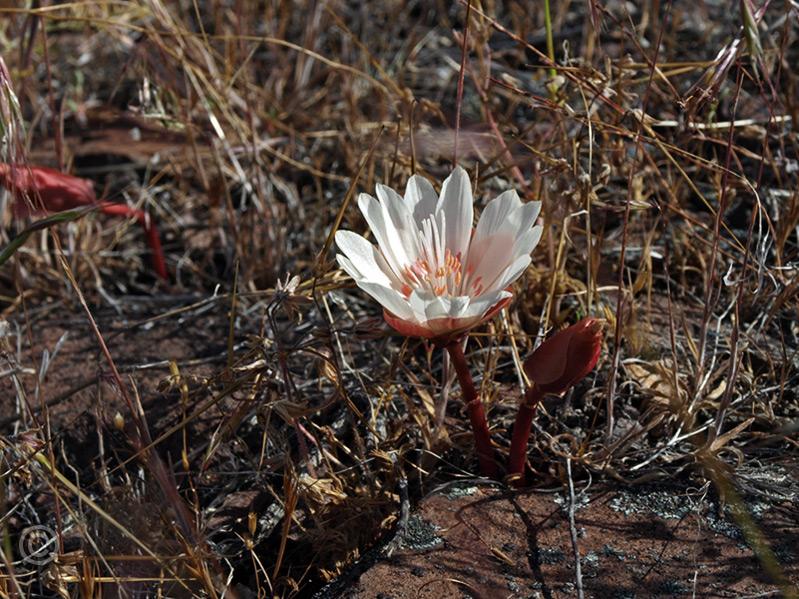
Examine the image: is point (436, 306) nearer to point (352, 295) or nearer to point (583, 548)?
point (583, 548)

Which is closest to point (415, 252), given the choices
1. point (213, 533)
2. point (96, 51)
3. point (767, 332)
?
point (213, 533)

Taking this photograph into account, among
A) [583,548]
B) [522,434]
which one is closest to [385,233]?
[522,434]

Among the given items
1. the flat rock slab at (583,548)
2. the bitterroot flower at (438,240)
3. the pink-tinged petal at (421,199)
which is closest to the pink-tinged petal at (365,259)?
the bitterroot flower at (438,240)

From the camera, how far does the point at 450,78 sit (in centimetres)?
311

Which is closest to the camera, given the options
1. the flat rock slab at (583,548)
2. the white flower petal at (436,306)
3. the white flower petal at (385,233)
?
the white flower petal at (436,306)

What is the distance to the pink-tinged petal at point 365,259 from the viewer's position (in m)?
1.61

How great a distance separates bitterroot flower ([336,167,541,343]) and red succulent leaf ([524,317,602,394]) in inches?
4.3

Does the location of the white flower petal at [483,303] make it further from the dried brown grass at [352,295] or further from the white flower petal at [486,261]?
the dried brown grass at [352,295]

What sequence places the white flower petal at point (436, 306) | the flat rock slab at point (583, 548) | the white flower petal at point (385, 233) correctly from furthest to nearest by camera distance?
1. the white flower petal at point (385, 233)
2. the flat rock slab at point (583, 548)
3. the white flower petal at point (436, 306)

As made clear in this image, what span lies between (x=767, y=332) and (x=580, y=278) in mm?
411

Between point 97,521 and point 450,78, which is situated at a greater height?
point 450,78

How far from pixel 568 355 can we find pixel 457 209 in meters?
0.33

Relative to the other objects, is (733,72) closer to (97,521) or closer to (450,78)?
(450,78)

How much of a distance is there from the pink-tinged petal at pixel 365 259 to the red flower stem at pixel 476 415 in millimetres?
169
